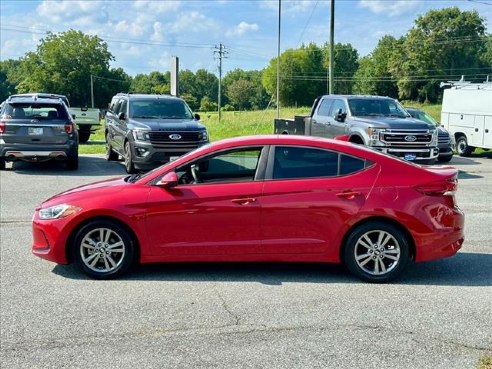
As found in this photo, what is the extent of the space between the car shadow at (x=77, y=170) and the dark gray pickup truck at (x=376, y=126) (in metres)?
5.89

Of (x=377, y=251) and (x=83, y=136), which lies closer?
(x=377, y=251)

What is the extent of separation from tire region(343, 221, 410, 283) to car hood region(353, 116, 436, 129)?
29.7ft

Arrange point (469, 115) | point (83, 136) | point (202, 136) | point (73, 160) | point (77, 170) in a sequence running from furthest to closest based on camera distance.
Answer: point (83, 136) < point (469, 115) < point (77, 170) < point (73, 160) < point (202, 136)

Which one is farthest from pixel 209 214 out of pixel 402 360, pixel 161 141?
pixel 161 141

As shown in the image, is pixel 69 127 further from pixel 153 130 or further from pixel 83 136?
pixel 83 136

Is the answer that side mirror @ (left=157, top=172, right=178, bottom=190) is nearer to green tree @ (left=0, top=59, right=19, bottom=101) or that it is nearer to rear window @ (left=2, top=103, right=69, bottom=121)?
rear window @ (left=2, top=103, right=69, bottom=121)

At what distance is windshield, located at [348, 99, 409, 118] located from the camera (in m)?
15.7

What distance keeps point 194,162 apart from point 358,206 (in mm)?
1724

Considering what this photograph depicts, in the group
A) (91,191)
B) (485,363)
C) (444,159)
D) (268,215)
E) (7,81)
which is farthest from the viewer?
(7,81)

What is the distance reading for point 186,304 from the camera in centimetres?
518

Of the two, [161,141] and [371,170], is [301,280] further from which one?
[161,141]

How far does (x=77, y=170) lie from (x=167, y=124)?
10.4ft

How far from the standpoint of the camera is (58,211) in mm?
5918

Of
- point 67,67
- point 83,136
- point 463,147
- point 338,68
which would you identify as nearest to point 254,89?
point 338,68
